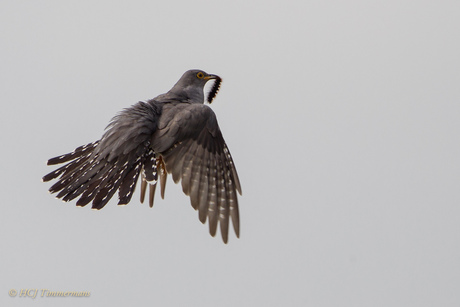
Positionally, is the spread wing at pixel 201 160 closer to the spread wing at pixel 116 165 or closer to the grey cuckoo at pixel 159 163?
the grey cuckoo at pixel 159 163

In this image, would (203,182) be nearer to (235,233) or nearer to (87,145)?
(235,233)

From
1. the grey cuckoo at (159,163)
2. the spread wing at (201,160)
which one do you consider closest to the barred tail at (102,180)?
the grey cuckoo at (159,163)

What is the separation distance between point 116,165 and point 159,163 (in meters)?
0.57

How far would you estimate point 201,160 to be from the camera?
10.0 m

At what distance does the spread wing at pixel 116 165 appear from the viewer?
9.77m

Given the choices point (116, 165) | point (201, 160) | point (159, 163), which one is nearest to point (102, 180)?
point (116, 165)

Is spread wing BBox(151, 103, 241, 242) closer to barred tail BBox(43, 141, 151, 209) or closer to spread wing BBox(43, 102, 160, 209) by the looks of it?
spread wing BBox(43, 102, 160, 209)

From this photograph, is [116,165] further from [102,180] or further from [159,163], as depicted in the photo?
[159,163]

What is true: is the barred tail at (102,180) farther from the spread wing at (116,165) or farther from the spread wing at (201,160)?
the spread wing at (201,160)

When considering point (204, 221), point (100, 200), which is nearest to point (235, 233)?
point (204, 221)

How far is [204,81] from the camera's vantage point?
A: 11.6 meters

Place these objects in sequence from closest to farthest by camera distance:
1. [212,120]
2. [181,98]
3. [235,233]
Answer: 1. [235,233]
2. [212,120]
3. [181,98]

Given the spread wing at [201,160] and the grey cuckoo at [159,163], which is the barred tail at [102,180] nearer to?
the grey cuckoo at [159,163]

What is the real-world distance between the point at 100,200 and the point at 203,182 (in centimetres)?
119
